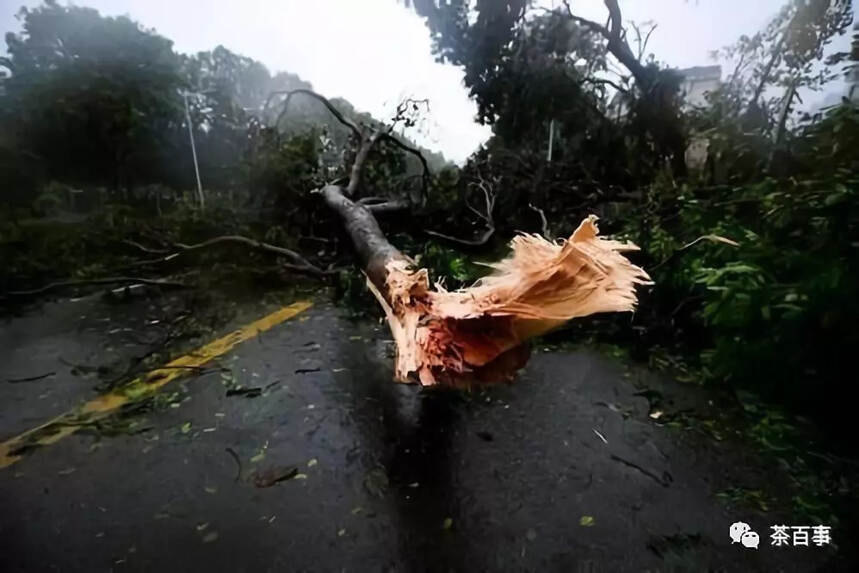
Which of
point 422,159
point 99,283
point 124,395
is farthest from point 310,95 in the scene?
point 124,395

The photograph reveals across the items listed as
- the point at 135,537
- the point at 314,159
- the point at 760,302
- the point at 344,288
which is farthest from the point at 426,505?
the point at 314,159

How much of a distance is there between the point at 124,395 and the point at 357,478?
0.71m

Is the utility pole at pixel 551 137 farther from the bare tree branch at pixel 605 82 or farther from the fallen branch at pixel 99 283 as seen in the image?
the fallen branch at pixel 99 283

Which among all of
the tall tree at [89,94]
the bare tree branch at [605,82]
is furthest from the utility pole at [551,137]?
the tall tree at [89,94]

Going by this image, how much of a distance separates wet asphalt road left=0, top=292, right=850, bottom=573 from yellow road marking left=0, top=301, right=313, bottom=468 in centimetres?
3

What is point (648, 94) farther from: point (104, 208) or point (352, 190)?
point (104, 208)

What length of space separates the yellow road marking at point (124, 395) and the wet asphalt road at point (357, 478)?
31 mm

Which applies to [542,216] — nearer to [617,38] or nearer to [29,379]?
[617,38]

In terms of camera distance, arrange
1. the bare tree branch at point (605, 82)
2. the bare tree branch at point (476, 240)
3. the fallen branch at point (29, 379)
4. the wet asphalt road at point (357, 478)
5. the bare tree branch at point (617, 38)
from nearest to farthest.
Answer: the wet asphalt road at point (357, 478) < the fallen branch at point (29, 379) < the bare tree branch at point (617, 38) < the bare tree branch at point (605, 82) < the bare tree branch at point (476, 240)

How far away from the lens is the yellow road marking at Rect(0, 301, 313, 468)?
948 millimetres

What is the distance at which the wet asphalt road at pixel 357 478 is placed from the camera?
2.42 feet

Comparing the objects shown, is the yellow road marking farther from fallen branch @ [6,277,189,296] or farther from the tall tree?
the tall tree

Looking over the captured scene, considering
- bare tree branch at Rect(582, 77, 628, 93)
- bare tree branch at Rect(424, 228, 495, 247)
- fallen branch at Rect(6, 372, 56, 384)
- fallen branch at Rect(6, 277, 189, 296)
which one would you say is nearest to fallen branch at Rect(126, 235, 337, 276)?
fallen branch at Rect(6, 277, 189, 296)

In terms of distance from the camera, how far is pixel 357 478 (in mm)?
944
